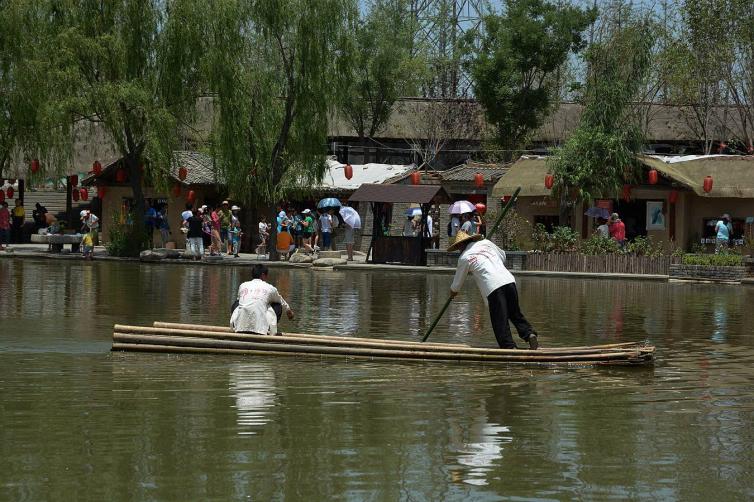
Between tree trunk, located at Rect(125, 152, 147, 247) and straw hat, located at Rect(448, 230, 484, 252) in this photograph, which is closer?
straw hat, located at Rect(448, 230, 484, 252)

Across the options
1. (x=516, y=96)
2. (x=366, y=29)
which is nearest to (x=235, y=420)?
(x=516, y=96)

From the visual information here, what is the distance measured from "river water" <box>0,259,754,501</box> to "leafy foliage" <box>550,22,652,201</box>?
1932 cm

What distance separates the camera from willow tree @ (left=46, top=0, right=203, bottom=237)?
40594 millimetres

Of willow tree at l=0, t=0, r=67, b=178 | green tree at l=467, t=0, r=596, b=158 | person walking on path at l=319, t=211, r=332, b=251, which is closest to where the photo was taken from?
willow tree at l=0, t=0, r=67, b=178

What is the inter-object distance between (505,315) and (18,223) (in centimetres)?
3784

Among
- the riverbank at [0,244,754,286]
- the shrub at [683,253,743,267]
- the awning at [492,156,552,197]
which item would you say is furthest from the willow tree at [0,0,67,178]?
the shrub at [683,253,743,267]

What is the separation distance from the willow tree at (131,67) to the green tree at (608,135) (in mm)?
12155

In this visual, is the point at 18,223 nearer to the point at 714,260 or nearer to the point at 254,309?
the point at 714,260

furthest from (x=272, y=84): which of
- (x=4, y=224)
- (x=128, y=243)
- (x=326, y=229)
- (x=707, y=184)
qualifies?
(x=707, y=184)

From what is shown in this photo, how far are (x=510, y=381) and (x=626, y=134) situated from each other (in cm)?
2768

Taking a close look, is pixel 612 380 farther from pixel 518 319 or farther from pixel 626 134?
pixel 626 134

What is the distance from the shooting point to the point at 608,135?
1602 inches

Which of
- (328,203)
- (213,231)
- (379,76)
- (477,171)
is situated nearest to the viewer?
(213,231)

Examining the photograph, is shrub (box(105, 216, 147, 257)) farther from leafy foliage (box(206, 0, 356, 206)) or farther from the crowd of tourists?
leafy foliage (box(206, 0, 356, 206))
